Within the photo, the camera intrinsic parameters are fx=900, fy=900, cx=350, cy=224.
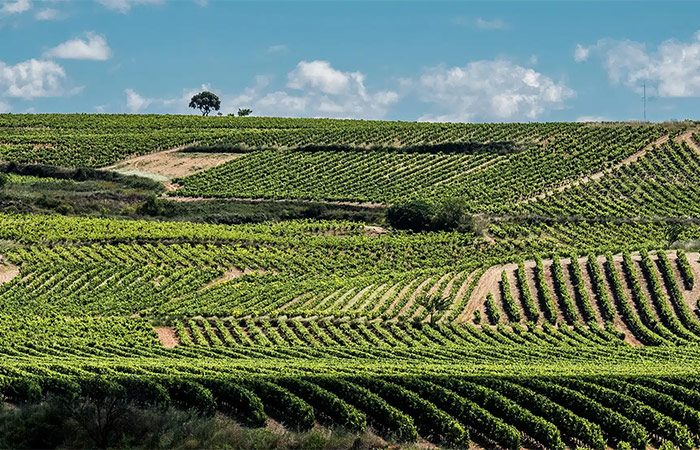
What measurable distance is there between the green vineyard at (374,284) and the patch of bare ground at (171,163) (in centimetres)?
146

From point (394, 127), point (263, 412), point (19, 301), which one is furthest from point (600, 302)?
point (394, 127)

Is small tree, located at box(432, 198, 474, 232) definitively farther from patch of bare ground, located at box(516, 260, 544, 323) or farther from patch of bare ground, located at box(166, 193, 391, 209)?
patch of bare ground, located at box(516, 260, 544, 323)

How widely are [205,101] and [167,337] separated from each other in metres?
141

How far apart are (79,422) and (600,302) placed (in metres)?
35.1

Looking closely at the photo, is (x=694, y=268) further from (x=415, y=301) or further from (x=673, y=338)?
(x=415, y=301)

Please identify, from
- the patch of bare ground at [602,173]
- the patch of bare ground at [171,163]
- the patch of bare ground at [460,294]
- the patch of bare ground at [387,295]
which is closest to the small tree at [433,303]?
the patch of bare ground at [460,294]

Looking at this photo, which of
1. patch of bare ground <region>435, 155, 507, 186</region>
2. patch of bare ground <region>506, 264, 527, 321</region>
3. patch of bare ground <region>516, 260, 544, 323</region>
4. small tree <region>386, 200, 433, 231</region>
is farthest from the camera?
patch of bare ground <region>435, 155, 507, 186</region>

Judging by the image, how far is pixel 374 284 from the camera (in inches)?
2327

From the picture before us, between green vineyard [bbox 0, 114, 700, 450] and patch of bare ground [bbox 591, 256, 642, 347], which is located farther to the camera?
patch of bare ground [bbox 591, 256, 642, 347]

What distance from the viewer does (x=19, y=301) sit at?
54062 mm

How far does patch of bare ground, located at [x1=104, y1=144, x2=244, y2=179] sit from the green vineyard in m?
1.46

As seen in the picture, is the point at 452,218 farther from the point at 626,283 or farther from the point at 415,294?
the point at 626,283

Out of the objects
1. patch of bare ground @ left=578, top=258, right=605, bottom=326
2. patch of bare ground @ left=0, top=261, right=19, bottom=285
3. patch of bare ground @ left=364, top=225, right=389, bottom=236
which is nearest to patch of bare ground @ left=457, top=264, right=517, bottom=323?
patch of bare ground @ left=578, top=258, right=605, bottom=326

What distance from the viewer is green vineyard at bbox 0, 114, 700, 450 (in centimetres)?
2777
